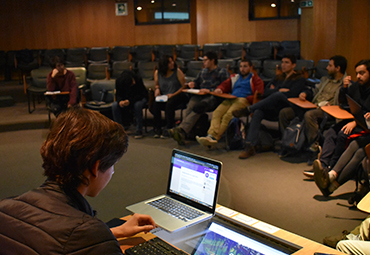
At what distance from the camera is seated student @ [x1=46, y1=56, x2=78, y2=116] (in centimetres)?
566

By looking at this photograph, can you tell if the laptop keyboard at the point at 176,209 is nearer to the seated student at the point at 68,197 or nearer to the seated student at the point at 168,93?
the seated student at the point at 68,197

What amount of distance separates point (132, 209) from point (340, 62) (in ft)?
10.7

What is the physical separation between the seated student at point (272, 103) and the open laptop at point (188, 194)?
2.66m

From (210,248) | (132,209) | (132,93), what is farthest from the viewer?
(132,93)

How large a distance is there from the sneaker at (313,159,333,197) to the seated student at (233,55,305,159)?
125 cm

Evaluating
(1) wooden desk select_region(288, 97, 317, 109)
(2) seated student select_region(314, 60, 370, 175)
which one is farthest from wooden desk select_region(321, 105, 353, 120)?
(1) wooden desk select_region(288, 97, 317, 109)

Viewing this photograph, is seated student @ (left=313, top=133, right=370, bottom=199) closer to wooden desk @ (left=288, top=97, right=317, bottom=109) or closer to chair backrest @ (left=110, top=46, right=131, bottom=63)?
wooden desk @ (left=288, top=97, right=317, bottom=109)

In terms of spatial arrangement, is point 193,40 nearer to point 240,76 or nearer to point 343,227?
point 240,76

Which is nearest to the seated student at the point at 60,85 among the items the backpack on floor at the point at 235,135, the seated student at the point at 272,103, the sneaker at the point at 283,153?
the backpack on floor at the point at 235,135

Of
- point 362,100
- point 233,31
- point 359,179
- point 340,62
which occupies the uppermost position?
point 233,31

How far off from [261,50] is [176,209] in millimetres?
7507

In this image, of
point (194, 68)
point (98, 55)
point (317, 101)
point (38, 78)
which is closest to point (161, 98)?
point (317, 101)

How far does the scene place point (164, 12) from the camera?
10.8 meters

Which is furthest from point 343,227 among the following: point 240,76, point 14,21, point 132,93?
point 14,21
